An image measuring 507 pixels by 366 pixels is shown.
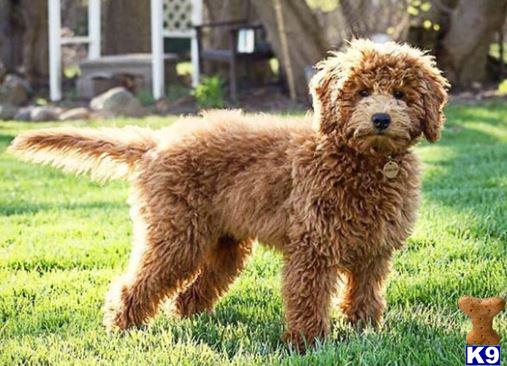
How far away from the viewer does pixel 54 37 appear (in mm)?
18016

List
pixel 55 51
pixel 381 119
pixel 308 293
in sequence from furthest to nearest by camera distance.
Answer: pixel 55 51, pixel 308 293, pixel 381 119

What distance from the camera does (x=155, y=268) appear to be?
4.48 m

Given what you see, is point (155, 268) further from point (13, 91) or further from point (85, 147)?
point (13, 91)

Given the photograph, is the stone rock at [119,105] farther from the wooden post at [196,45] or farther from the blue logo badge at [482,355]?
the blue logo badge at [482,355]

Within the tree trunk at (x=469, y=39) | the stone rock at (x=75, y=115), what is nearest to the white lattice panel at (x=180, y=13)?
the stone rock at (x=75, y=115)

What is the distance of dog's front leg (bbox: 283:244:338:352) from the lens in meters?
4.18

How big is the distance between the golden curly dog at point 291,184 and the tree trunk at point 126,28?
603 inches

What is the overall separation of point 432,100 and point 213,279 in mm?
1533

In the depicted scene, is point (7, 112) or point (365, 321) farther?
point (7, 112)

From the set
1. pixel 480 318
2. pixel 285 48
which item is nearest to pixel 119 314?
pixel 480 318

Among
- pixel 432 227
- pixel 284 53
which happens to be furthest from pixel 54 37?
pixel 432 227

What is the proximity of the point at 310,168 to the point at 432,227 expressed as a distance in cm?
222

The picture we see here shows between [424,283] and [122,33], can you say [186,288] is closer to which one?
[424,283]

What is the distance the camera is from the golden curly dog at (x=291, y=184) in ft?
13.4
